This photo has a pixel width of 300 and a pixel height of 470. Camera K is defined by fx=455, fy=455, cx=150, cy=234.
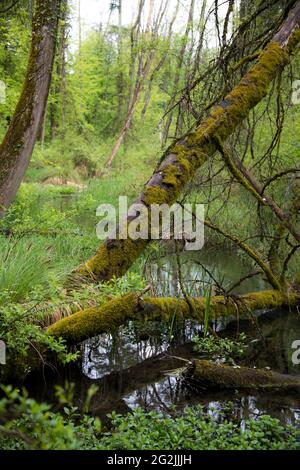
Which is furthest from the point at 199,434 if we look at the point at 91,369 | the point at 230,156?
the point at 230,156

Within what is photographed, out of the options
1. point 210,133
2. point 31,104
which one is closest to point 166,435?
point 210,133

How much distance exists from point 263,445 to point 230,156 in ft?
9.81

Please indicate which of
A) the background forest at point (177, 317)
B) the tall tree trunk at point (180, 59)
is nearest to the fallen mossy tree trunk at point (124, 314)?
the background forest at point (177, 317)

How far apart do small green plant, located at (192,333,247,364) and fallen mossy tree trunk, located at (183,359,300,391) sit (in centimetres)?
62

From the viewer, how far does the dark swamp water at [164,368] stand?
12.4 ft

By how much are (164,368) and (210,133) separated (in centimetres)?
242

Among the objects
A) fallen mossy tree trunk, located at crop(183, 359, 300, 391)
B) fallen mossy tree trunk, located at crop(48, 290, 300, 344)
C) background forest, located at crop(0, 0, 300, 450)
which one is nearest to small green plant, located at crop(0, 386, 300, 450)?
background forest, located at crop(0, 0, 300, 450)

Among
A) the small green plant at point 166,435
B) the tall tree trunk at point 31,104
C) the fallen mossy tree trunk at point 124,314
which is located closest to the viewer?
the small green plant at point 166,435

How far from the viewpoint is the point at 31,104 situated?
6.62m

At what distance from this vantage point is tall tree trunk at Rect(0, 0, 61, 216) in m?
6.57

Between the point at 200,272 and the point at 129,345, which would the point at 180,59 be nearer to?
the point at 200,272

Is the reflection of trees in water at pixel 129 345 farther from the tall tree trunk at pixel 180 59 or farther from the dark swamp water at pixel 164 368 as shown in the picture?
the tall tree trunk at pixel 180 59

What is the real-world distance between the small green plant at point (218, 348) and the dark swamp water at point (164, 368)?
0.30 ft

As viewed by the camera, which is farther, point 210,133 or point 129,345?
point 129,345
